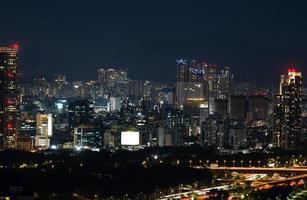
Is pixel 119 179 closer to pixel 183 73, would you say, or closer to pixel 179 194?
pixel 179 194

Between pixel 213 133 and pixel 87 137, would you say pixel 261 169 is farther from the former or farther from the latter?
pixel 87 137

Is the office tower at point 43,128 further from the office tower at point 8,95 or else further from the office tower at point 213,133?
the office tower at point 213,133

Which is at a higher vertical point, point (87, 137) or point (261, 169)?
point (87, 137)

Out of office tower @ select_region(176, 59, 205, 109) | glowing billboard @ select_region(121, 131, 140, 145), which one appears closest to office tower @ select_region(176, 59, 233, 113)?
office tower @ select_region(176, 59, 205, 109)

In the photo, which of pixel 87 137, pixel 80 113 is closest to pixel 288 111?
pixel 87 137

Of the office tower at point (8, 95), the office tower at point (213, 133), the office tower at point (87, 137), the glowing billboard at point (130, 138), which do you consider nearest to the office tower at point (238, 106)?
the office tower at point (213, 133)

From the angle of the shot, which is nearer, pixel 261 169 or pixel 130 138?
pixel 261 169
